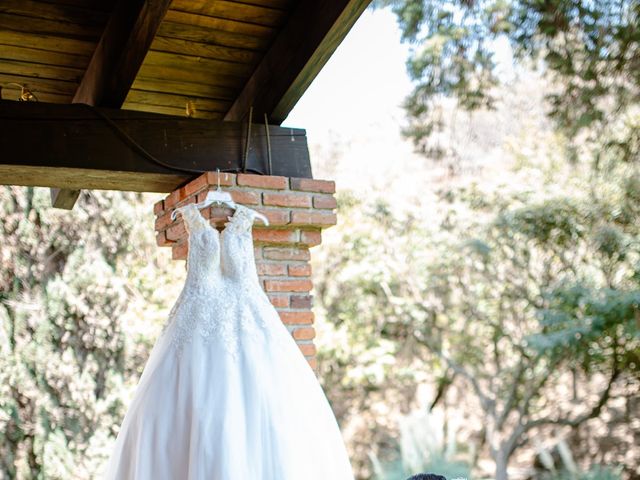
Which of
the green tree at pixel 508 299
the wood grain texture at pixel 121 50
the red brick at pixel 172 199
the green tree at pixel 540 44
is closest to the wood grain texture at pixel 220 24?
the wood grain texture at pixel 121 50

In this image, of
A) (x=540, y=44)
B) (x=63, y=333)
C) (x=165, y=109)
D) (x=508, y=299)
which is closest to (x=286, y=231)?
(x=165, y=109)

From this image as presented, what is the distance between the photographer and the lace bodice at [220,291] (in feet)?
6.93

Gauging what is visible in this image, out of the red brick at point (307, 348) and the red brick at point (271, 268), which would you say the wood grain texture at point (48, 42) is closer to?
the red brick at point (271, 268)

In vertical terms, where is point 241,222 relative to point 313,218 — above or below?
below

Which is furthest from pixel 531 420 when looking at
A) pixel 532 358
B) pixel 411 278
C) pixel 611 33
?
pixel 611 33

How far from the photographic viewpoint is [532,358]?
654 centimetres

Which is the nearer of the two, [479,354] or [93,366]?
[93,366]

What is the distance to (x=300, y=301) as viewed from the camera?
2.85 m

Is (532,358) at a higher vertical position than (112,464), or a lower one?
higher

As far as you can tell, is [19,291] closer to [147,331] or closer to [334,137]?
[147,331]

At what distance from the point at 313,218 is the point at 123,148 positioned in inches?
28.4

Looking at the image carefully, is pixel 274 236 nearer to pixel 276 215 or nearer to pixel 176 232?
pixel 276 215

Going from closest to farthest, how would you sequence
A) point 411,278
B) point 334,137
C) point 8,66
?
1. point 8,66
2. point 411,278
3. point 334,137

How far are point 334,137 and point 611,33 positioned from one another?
15.3 feet
